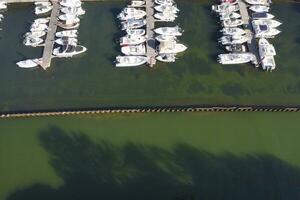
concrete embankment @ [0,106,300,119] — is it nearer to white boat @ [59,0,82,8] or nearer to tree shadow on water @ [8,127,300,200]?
tree shadow on water @ [8,127,300,200]

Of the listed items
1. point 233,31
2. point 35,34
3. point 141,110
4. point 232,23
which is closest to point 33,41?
point 35,34

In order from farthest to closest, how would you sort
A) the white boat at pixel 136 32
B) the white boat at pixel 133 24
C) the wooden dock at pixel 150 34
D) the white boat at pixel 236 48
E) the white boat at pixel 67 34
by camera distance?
the white boat at pixel 133 24
the white boat at pixel 67 34
the white boat at pixel 136 32
the white boat at pixel 236 48
the wooden dock at pixel 150 34

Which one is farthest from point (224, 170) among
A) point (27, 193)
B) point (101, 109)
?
point (27, 193)

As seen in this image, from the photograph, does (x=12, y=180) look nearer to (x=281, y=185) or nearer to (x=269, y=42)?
(x=281, y=185)

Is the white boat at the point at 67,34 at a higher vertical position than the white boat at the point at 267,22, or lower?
higher

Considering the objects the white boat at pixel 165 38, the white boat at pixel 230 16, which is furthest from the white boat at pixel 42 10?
the white boat at pixel 230 16

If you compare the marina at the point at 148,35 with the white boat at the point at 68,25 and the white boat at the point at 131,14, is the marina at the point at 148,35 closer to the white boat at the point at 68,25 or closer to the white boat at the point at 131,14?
the white boat at the point at 131,14

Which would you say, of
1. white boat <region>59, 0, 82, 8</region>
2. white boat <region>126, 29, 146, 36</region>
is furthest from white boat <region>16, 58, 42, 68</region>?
white boat <region>126, 29, 146, 36</region>
